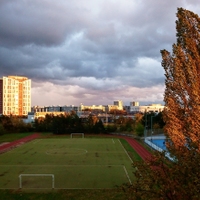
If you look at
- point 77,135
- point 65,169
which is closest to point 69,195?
point 65,169

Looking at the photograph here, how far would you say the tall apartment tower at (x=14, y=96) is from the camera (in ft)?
341

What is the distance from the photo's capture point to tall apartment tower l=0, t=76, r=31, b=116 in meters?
104

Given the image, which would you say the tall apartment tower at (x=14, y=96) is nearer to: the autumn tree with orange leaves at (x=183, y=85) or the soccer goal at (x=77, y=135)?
the soccer goal at (x=77, y=135)

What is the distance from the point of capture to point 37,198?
15.2 meters

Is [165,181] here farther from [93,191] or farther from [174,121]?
[93,191]

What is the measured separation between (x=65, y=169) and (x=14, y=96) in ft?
295

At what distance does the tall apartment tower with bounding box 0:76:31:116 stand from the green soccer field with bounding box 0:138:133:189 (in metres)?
77.4

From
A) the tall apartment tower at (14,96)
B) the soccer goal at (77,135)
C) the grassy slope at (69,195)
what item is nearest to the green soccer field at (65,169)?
the grassy slope at (69,195)

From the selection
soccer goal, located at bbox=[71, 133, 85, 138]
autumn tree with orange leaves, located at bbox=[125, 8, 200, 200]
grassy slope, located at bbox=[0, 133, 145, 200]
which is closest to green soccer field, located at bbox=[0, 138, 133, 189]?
grassy slope, located at bbox=[0, 133, 145, 200]

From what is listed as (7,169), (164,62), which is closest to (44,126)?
(7,169)

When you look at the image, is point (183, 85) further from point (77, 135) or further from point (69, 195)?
point (77, 135)

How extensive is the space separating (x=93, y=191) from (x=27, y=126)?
154ft

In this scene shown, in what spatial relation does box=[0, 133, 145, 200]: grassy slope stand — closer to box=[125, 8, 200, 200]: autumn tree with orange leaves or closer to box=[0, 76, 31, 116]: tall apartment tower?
box=[125, 8, 200, 200]: autumn tree with orange leaves

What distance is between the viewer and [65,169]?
22.5 metres
